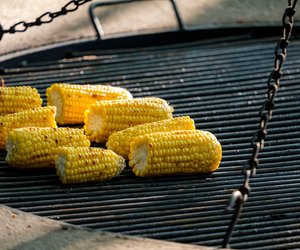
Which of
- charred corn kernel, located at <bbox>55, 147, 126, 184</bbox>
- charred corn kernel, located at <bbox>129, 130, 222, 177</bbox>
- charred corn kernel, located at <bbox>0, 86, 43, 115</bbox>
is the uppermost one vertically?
charred corn kernel, located at <bbox>0, 86, 43, 115</bbox>

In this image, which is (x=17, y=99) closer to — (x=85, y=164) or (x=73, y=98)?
(x=73, y=98)

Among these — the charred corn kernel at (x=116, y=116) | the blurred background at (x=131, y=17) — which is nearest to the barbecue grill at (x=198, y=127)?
the blurred background at (x=131, y=17)

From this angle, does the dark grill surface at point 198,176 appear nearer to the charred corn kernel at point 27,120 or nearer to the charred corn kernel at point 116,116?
the charred corn kernel at point 27,120

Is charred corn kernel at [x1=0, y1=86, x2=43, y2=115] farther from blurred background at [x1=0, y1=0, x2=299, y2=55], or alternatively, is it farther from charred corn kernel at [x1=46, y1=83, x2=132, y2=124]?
blurred background at [x1=0, y1=0, x2=299, y2=55]

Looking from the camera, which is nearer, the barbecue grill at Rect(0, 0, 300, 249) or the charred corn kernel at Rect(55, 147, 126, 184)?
the barbecue grill at Rect(0, 0, 300, 249)

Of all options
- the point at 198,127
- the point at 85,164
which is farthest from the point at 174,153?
the point at 198,127

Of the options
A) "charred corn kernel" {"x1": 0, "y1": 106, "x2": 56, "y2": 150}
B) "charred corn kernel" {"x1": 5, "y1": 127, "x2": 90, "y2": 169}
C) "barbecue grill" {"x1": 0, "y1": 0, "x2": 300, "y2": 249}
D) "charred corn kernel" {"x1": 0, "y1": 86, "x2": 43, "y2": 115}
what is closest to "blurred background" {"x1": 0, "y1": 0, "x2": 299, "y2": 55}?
"barbecue grill" {"x1": 0, "y1": 0, "x2": 300, "y2": 249}

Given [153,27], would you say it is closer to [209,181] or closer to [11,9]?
[11,9]
